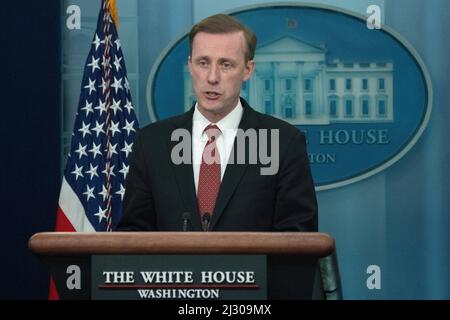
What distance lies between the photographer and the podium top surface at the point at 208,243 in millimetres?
1956

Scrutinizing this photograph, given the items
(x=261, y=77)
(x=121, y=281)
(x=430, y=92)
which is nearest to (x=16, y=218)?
(x=261, y=77)

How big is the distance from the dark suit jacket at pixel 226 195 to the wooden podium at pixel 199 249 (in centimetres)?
50

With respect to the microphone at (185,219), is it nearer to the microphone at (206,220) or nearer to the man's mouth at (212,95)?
the microphone at (206,220)

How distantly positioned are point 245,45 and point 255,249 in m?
0.99

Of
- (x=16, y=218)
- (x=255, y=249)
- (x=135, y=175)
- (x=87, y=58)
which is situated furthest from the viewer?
(x=16, y=218)

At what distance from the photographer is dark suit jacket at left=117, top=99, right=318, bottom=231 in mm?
2545

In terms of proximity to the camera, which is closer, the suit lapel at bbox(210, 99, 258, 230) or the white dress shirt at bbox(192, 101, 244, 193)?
the suit lapel at bbox(210, 99, 258, 230)

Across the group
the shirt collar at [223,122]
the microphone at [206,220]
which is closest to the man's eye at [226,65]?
the shirt collar at [223,122]

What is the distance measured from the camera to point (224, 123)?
9.15ft

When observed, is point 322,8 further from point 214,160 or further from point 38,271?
point 214,160

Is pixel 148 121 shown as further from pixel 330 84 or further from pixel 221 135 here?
pixel 221 135

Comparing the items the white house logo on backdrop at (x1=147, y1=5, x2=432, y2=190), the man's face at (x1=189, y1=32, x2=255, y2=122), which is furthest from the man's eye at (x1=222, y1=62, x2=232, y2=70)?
the white house logo on backdrop at (x1=147, y1=5, x2=432, y2=190)

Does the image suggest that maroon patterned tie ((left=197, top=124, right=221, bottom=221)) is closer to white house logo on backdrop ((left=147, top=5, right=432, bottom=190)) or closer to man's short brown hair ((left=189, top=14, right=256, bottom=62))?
man's short brown hair ((left=189, top=14, right=256, bottom=62))

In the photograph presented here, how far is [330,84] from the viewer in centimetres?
471
